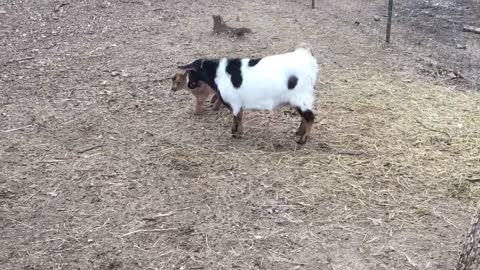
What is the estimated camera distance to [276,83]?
4750 millimetres

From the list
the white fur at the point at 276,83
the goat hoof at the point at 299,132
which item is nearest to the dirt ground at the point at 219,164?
the goat hoof at the point at 299,132

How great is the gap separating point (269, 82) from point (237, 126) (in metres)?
0.54

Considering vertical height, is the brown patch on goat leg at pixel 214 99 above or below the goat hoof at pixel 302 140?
above

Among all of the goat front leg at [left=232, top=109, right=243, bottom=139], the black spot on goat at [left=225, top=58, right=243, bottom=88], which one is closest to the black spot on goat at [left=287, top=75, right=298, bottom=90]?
the black spot on goat at [left=225, top=58, right=243, bottom=88]

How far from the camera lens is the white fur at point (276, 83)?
4.75 m

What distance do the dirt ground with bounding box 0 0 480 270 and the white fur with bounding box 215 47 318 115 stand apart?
0.40 meters

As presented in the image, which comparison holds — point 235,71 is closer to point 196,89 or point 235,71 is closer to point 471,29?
point 196,89

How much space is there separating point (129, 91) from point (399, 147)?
8.91 ft

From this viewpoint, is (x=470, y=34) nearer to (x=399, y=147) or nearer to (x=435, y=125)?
(x=435, y=125)

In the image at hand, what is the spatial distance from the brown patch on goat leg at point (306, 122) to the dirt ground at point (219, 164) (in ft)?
0.32

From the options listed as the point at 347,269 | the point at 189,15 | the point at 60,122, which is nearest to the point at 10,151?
the point at 60,122

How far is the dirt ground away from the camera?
12.4 feet

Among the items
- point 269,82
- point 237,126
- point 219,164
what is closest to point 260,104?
point 269,82

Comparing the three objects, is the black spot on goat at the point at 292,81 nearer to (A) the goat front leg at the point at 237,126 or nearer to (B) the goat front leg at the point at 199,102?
(A) the goat front leg at the point at 237,126
